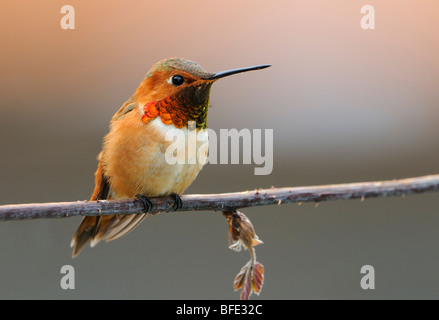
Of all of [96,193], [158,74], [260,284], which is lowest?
[260,284]

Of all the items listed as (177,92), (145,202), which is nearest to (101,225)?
(145,202)

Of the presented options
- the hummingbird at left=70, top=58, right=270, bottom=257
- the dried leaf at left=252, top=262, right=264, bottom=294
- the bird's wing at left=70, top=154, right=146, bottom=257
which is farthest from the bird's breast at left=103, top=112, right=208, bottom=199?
the dried leaf at left=252, top=262, right=264, bottom=294

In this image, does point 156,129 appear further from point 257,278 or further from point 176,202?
point 257,278

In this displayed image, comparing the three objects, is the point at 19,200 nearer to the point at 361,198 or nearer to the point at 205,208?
the point at 205,208

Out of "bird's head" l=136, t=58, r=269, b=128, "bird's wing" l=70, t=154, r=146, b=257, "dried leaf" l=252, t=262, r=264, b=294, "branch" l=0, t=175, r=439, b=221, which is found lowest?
"dried leaf" l=252, t=262, r=264, b=294

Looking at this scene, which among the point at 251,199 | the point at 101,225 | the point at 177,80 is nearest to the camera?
the point at 251,199

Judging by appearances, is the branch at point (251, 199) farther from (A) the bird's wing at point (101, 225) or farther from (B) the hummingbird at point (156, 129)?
(A) the bird's wing at point (101, 225)

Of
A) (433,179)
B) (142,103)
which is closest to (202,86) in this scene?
(142,103)

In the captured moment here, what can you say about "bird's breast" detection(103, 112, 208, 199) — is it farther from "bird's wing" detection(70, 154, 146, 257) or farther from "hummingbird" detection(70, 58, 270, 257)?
"bird's wing" detection(70, 154, 146, 257)
